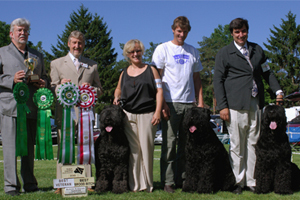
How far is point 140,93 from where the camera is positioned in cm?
377

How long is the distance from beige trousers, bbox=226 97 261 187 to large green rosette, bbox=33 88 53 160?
7.62ft

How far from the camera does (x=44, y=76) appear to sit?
13.6 ft

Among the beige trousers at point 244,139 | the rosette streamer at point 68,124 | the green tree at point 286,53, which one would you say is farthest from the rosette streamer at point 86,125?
the green tree at point 286,53

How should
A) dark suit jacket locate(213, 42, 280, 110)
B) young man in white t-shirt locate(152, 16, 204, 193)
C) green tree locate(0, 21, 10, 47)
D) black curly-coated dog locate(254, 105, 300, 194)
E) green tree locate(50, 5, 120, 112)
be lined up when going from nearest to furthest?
1. black curly-coated dog locate(254, 105, 300, 194)
2. dark suit jacket locate(213, 42, 280, 110)
3. young man in white t-shirt locate(152, 16, 204, 193)
4. green tree locate(0, 21, 10, 47)
5. green tree locate(50, 5, 120, 112)

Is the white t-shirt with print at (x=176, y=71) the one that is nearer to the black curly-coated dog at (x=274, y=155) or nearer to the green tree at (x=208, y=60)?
the black curly-coated dog at (x=274, y=155)

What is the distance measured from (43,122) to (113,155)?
98 cm

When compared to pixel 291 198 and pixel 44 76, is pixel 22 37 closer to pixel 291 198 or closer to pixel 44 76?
pixel 44 76

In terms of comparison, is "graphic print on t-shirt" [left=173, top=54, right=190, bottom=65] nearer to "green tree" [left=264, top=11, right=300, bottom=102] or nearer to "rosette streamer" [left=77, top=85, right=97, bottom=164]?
"rosette streamer" [left=77, top=85, right=97, bottom=164]

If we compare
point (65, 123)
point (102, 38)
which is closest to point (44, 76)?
point (65, 123)

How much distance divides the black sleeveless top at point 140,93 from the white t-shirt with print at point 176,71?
264mm

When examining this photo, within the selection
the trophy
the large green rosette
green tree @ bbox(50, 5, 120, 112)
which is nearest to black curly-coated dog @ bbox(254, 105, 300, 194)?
the large green rosette

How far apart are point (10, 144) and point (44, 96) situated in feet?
2.32

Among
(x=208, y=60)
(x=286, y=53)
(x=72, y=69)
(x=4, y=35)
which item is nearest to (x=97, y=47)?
(x=4, y=35)

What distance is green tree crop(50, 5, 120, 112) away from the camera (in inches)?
1287
